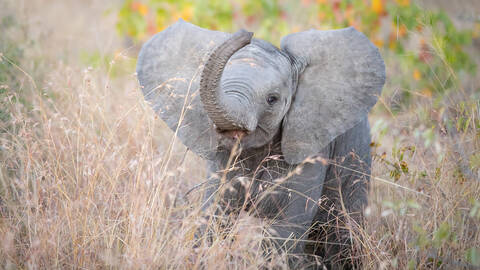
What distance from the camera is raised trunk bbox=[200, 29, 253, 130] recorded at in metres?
2.79

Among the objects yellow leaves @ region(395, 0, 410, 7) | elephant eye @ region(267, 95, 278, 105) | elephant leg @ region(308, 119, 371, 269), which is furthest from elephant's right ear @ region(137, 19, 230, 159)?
yellow leaves @ region(395, 0, 410, 7)

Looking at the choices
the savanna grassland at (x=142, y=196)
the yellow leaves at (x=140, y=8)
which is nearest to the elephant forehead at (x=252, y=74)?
the savanna grassland at (x=142, y=196)

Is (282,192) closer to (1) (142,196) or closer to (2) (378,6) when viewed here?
(1) (142,196)

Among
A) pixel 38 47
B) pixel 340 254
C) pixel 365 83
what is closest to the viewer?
pixel 365 83

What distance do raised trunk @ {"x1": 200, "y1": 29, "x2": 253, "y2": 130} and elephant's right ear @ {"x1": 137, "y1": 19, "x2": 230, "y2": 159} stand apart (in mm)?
552

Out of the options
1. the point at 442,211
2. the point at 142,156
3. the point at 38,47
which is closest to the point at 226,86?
the point at 142,156

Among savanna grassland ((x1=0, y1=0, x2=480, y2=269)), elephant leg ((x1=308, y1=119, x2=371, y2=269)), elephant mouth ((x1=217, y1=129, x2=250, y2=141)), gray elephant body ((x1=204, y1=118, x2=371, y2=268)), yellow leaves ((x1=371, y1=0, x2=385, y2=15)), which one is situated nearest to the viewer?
savanna grassland ((x1=0, y1=0, x2=480, y2=269))

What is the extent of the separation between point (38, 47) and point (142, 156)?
337 centimetres

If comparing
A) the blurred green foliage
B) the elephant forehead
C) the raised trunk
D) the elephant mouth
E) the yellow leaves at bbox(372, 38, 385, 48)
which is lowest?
the yellow leaves at bbox(372, 38, 385, 48)

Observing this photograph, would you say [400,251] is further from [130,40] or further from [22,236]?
[130,40]

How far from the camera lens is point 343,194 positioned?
439 centimetres

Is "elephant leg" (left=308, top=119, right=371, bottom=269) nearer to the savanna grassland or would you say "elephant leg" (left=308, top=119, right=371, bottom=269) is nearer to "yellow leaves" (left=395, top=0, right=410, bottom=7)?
the savanna grassland

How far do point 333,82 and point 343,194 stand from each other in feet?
3.28

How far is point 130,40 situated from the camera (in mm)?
8445
